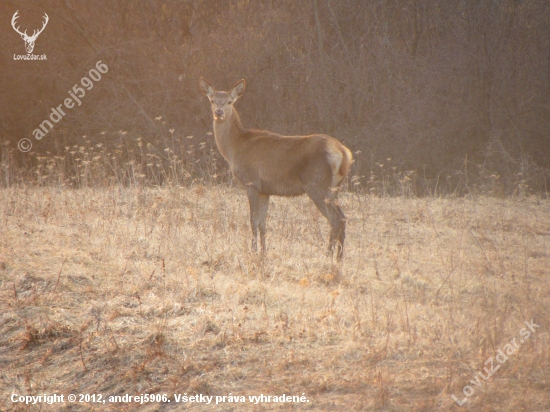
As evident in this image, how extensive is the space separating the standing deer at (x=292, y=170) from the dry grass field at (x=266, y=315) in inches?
13.5

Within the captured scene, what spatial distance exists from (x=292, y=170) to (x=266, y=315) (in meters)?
2.80

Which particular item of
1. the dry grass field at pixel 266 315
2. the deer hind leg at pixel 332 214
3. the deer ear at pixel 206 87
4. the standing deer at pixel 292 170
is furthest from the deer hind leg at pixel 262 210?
the deer ear at pixel 206 87

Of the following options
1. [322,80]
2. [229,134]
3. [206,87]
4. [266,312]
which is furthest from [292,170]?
[322,80]

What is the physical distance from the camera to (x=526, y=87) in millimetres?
15516

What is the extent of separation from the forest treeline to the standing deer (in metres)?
6.93

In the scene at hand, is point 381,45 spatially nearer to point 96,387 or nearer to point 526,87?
point 526,87

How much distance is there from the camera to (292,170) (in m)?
8.05

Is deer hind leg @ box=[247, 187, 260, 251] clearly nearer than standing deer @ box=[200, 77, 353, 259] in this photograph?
No

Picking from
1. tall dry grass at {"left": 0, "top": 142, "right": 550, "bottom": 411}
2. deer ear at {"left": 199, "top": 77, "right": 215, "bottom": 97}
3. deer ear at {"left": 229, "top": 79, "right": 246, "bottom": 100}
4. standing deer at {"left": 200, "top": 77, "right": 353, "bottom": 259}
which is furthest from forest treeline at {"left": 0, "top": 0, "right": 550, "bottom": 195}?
standing deer at {"left": 200, "top": 77, "right": 353, "bottom": 259}

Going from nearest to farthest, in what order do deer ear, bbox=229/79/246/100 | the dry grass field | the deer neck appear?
the dry grass field → the deer neck → deer ear, bbox=229/79/246/100

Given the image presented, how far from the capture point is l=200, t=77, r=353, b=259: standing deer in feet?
25.8

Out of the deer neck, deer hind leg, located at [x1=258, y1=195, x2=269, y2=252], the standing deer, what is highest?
the deer neck

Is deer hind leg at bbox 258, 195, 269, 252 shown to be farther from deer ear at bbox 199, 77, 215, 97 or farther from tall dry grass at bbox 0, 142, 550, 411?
deer ear at bbox 199, 77, 215, 97

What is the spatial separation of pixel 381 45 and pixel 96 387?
41.1ft
